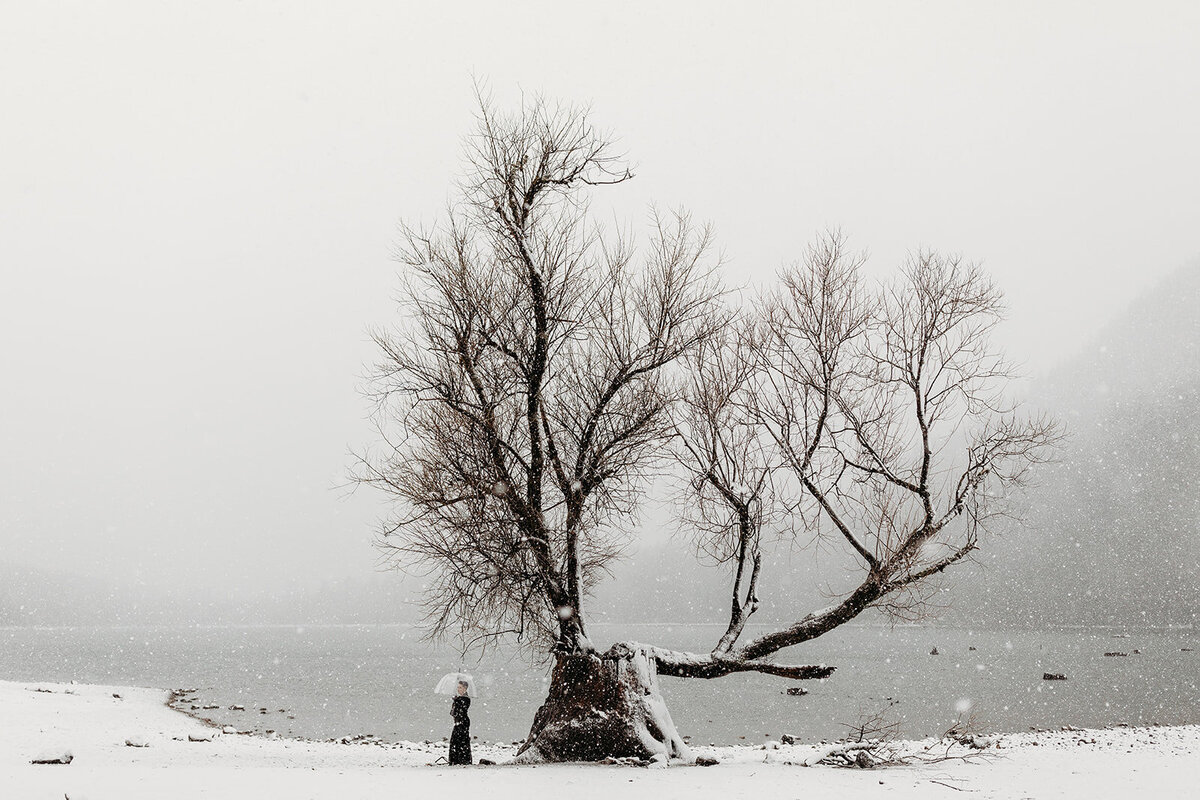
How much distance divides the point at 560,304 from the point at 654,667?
8.24m

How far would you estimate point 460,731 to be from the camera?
1534 centimetres

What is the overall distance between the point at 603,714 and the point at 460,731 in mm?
3157

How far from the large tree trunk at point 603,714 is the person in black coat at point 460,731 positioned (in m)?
1.21

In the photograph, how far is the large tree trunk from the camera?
14406mm

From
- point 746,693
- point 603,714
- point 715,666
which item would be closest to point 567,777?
point 603,714

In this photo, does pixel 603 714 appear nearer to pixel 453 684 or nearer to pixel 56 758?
pixel 453 684

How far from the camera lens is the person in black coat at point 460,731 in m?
15.1

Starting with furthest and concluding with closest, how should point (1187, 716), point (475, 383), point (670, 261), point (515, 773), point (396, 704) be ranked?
point (396, 704)
point (1187, 716)
point (670, 261)
point (475, 383)
point (515, 773)

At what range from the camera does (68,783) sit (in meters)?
10.8

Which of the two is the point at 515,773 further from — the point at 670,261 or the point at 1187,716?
the point at 1187,716

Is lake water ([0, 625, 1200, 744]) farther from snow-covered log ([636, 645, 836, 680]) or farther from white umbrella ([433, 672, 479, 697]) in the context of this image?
white umbrella ([433, 672, 479, 697])

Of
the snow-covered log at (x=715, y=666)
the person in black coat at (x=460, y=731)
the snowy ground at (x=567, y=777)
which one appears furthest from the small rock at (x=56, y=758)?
the snow-covered log at (x=715, y=666)

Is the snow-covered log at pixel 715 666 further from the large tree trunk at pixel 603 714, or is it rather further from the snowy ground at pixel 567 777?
the snowy ground at pixel 567 777

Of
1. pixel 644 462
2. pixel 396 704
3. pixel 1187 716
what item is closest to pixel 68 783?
pixel 644 462
